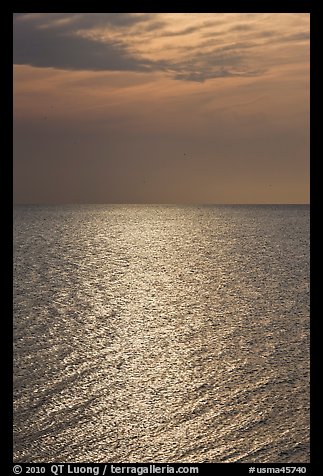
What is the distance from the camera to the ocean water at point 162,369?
2873cm

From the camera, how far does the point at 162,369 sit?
134 feet

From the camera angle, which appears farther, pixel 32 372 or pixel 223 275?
pixel 223 275

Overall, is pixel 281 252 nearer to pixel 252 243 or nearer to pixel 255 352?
pixel 252 243

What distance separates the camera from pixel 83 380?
37.3 metres

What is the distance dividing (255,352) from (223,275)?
4806cm

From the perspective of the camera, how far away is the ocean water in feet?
94.3
